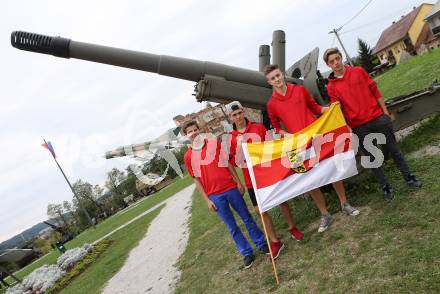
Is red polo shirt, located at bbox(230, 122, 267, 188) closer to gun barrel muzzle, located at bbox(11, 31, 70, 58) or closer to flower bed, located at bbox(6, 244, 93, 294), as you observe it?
gun barrel muzzle, located at bbox(11, 31, 70, 58)

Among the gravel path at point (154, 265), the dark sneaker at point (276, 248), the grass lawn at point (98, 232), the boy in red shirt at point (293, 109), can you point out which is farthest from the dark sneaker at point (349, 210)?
the grass lawn at point (98, 232)

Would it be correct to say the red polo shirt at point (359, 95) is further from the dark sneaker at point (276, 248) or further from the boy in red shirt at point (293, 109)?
the dark sneaker at point (276, 248)

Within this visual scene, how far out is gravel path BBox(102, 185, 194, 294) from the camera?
800cm

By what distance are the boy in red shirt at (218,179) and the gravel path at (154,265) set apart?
1.86 metres

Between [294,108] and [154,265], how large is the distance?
563 centimetres

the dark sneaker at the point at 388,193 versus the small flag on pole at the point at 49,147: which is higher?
the small flag on pole at the point at 49,147

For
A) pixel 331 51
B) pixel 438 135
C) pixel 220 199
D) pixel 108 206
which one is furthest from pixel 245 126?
pixel 108 206

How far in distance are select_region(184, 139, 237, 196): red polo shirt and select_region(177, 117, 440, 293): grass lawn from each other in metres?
1.18

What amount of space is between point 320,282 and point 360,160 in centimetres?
265

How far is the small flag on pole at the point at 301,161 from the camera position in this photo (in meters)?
5.57

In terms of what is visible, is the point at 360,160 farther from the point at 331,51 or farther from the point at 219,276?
the point at 219,276

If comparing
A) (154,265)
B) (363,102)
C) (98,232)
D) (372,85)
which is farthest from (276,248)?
(98,232)

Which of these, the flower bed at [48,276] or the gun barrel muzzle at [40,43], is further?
the flower bed at [48,276]

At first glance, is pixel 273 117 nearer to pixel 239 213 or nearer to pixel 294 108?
pixel 294 108
